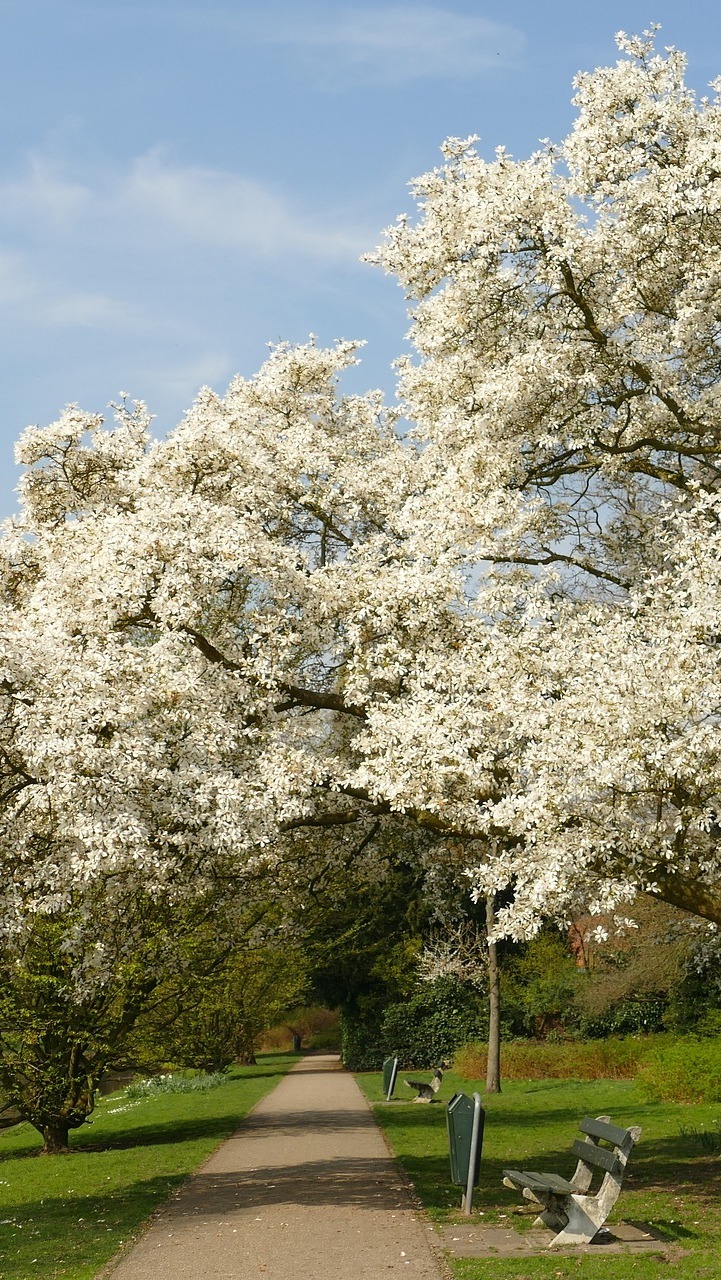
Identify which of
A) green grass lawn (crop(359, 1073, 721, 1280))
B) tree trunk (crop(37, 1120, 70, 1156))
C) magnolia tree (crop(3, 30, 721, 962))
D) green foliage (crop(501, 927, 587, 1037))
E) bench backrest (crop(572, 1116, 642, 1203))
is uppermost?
magnolia tree (crop(3, 30, 721, 962))

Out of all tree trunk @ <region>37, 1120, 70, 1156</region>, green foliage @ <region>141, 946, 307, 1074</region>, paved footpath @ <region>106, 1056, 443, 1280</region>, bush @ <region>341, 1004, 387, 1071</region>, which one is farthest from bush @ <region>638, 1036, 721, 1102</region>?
bush @ <region>341, 1004, 387, 1071</region>

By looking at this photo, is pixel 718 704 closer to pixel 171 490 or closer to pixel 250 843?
pixel 250 843

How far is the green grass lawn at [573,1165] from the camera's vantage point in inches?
369

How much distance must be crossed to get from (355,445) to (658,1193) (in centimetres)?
1072

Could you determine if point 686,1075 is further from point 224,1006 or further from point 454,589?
point 454,589

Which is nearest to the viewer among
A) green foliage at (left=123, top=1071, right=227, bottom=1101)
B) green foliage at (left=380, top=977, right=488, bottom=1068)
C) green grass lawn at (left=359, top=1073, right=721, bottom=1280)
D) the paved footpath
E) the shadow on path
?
green grass lawn at (left=359, top=1073, right=721, bottom=1280)

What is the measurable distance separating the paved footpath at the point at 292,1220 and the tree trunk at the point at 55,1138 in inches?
119

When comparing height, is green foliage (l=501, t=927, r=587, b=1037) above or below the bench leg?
above

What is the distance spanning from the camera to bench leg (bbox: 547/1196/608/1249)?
10.3 meters

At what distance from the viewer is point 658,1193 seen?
1295 cm

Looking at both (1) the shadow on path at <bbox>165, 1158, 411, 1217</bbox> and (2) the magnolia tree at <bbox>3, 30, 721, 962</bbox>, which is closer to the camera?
(2) the magnolia tree at <bbox>3, 30, 721, 962</bbox>

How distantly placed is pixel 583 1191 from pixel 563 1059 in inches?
892

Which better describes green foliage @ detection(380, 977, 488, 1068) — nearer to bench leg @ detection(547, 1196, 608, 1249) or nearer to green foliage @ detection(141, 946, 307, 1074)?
green foliage @ detection(141, 946, 307, 1074)

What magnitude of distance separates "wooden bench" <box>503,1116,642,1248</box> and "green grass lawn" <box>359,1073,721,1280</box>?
1.96 feet
